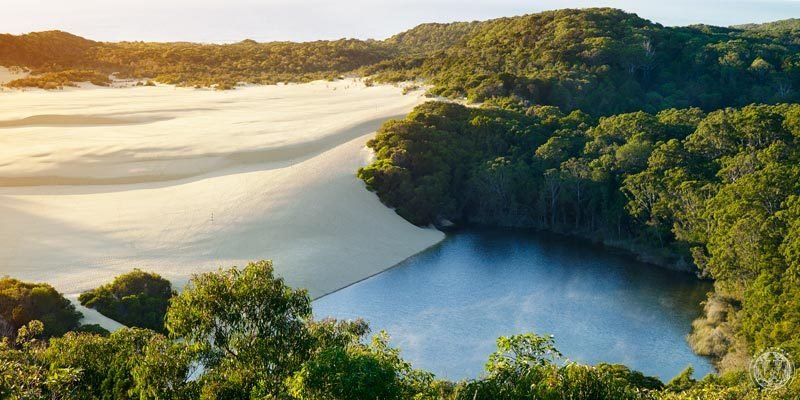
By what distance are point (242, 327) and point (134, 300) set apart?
20.7 m

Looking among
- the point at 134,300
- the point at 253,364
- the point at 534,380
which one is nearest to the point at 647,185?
the point at 134,300

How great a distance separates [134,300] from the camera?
34.0 meters

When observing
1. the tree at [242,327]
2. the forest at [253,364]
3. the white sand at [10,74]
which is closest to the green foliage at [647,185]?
the forest at [253,364]

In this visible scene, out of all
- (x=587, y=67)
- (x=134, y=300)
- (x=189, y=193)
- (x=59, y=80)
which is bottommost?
(x=134, y=300)

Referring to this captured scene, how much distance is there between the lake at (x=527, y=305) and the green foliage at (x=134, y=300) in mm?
7843

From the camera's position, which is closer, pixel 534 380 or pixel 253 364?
pixel 534 380

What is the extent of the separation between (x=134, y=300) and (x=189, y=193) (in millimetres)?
22747

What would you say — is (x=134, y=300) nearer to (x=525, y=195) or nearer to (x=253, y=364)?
(x=253, y=364)

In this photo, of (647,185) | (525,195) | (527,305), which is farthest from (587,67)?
(527,305)

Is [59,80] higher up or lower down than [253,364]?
higher up

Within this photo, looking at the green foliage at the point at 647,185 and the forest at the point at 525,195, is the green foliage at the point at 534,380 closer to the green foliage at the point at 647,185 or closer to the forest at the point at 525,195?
the forest at the point at 525,195

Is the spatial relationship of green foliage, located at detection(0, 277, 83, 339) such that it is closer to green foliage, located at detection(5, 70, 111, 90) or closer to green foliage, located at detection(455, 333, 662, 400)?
green foliage, located at detection(455, 333, 662, 400)

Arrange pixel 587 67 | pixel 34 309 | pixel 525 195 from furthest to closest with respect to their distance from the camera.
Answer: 1. pixel 587 67
2. pixel 525 195
3. pixel 34 309

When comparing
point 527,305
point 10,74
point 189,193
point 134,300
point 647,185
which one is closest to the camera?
point 134,300
